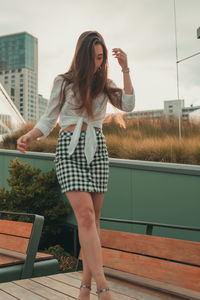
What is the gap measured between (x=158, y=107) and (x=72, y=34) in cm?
326

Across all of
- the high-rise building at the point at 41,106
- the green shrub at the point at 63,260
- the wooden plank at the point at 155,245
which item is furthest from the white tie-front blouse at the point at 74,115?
the high-rise building at the point at 41,106

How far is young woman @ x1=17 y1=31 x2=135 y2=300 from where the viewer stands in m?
1.89

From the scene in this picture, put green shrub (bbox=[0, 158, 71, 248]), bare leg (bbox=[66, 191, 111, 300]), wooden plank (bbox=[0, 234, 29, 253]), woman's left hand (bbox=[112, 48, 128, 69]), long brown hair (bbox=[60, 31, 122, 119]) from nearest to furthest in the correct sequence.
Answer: bare leg (bbox=[66, 191, 111, 300]), long brown hair (bbox=[60, 31, 122, 119]), woman's left hand (bbox=[112, 48, 128, 69]), wooden plank (bbox=[0, 234, 29, 253]), green shrub (bbox=[0, 158, 71, 248])

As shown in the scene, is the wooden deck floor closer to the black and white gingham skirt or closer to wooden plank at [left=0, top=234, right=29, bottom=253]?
wooden plank at [left=0, top=234, right=29, bottom=253]

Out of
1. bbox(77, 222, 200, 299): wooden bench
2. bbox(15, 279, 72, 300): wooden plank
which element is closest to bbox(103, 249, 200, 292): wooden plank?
bbox(77, 222, 200, 299): wooden bench

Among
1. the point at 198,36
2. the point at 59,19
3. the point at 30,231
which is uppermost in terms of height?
the point at 59,19

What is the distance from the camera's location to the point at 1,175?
744cm

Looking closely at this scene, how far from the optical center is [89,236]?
1.84 m

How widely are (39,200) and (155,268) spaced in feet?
11.6

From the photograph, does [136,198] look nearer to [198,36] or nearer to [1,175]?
[198,36]

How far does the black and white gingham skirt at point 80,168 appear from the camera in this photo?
6.26ft

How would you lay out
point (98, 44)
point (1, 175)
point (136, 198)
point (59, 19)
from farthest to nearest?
point (59, 19), point (1, 175), point (136, 198), point (98, 44)

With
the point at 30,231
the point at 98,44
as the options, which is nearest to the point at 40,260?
the point at 30,231

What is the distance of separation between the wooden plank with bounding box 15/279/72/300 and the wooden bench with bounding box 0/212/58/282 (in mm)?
442
